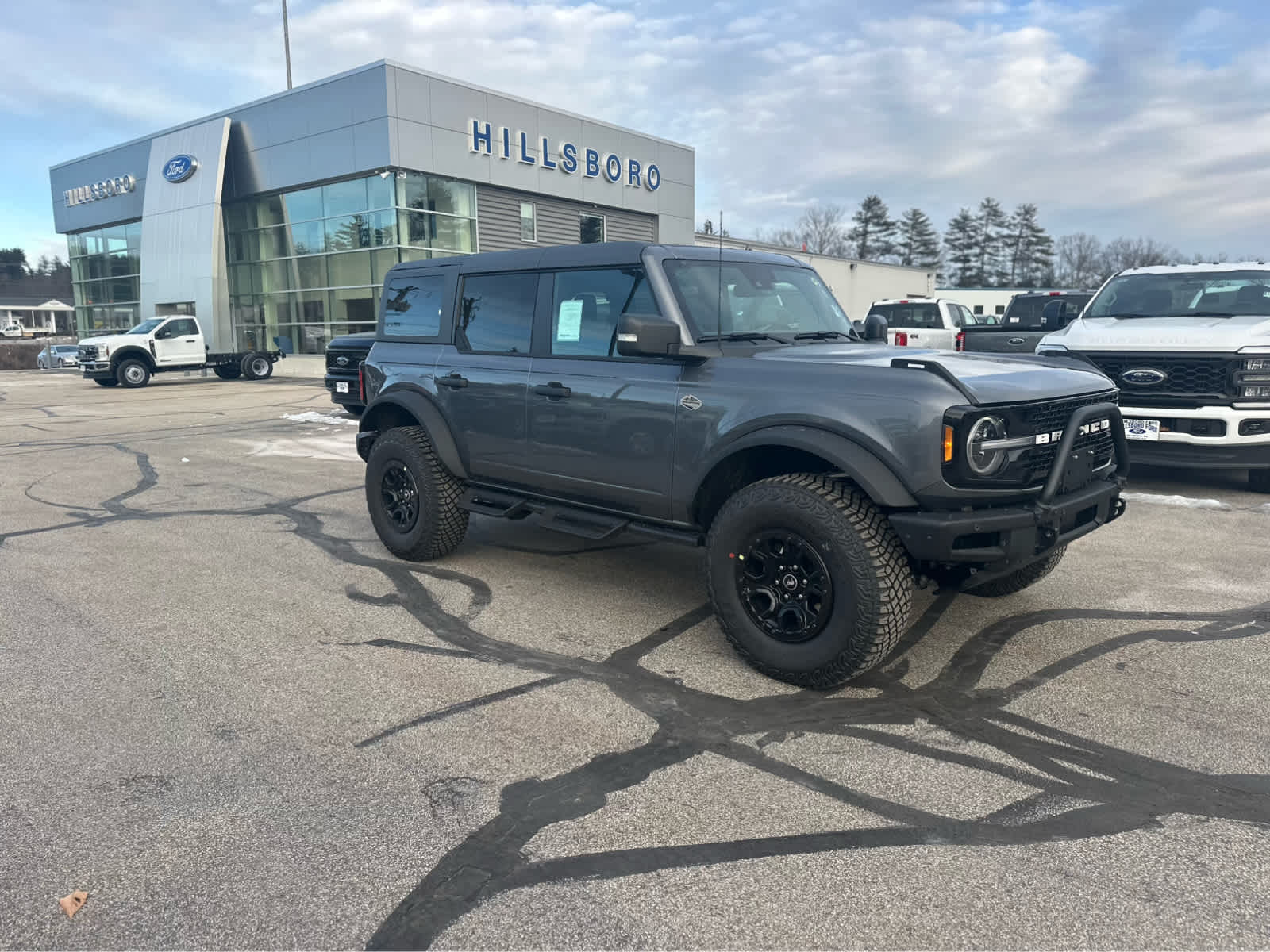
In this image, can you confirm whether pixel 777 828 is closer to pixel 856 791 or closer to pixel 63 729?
pixel 856 791

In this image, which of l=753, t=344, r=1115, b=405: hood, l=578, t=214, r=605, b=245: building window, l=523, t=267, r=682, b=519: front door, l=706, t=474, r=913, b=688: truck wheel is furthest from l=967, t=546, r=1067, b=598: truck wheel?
l=578, t=214, r=605, b=245: building window

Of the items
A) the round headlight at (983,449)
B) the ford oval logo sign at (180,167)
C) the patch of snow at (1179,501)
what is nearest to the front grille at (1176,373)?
the patch of snow at (1179,501)

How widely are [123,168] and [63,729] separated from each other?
3948cm

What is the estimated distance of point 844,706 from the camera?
3.74 meters

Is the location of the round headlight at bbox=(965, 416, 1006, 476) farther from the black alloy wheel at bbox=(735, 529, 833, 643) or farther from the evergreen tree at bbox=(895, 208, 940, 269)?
Result: the evergreen tree at bbox=(895, 208, 940, 269)

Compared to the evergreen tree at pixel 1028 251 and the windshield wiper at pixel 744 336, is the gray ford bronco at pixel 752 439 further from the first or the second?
the evergreen tree at pixel 1028 251

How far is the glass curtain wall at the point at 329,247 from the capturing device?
26.5 m

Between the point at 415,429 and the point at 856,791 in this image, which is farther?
the point at 415,429

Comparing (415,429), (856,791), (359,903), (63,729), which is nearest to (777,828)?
(856,791)

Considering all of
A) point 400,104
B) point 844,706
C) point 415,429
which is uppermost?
point 400,104

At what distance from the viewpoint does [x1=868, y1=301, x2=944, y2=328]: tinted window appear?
61.8 feet

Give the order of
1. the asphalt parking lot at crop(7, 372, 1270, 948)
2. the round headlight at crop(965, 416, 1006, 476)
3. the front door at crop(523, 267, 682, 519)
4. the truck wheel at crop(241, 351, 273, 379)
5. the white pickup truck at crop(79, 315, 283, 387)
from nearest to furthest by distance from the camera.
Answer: the asphalt parking lot at crop(7, 372, 1270, 948) < the round headlight at crop(965, 416, 1006, 476) < the front door at crop(523, 267, 682, 519) < the white pickup truck at crop(79, 315, 283, 387) < the truck wheel at crop(241, 351, 273, 379)

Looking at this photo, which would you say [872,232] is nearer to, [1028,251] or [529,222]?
[1028,251]

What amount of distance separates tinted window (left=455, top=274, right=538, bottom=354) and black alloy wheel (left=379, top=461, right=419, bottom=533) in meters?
0.98
